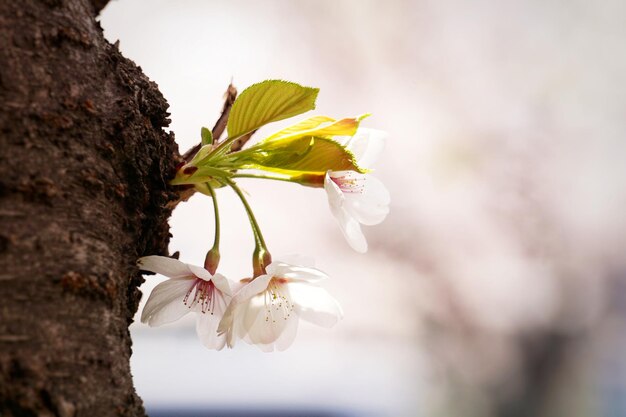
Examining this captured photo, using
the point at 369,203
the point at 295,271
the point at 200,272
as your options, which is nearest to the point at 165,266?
the point at 200,272

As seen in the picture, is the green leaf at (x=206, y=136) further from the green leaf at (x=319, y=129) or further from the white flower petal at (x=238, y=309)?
the white flower petal at (x=238, y=309)

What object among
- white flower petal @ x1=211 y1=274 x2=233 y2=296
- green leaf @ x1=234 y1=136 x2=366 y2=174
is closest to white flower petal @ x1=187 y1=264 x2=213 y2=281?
white flower petal @ x1=211 y1=274 x2=233 y2=296

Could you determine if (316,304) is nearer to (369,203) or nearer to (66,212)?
(369,203)

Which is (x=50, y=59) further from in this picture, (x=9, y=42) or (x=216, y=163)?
(x=216, y=163)

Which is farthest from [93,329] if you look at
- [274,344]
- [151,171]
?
[274,344]

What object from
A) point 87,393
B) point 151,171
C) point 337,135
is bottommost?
point 87,393

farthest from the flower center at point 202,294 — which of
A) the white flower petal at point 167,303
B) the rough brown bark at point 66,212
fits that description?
the rough brown bark at point 66,212

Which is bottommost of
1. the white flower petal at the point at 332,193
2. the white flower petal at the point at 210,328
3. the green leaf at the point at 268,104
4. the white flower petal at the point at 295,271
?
the white flower petal at the point at 210,328
